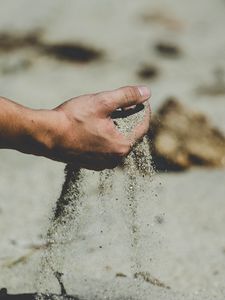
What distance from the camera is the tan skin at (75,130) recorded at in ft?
5.46

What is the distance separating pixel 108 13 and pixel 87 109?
14.4 ft

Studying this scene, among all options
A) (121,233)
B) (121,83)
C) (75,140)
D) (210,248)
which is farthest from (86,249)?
(121,83)

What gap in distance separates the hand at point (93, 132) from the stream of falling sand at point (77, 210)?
0.10 metres

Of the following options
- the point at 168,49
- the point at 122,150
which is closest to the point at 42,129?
the point at 122,150

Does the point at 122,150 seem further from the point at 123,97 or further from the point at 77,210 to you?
the point at 77,210

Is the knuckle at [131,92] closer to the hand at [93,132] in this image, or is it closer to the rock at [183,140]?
the hand at [93,132]

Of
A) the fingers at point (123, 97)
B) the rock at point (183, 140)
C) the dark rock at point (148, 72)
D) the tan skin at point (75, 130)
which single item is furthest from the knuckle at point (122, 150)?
the dark rock at point (148, 72)

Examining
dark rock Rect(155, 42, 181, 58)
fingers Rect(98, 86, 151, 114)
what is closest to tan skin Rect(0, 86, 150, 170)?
fingers Rect(98, 86, 151, 114)

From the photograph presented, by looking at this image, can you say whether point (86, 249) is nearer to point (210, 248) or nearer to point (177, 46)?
point (210, 248)

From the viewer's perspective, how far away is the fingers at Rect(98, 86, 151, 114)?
172 centimetres

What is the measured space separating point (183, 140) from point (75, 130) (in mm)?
1853

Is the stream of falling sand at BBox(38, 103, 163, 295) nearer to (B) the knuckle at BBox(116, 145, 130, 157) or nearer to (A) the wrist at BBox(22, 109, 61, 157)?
(B) the knuckle at BBox(116, 145, 130, 157)

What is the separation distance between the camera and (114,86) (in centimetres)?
440

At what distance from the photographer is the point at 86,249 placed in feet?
8.33
